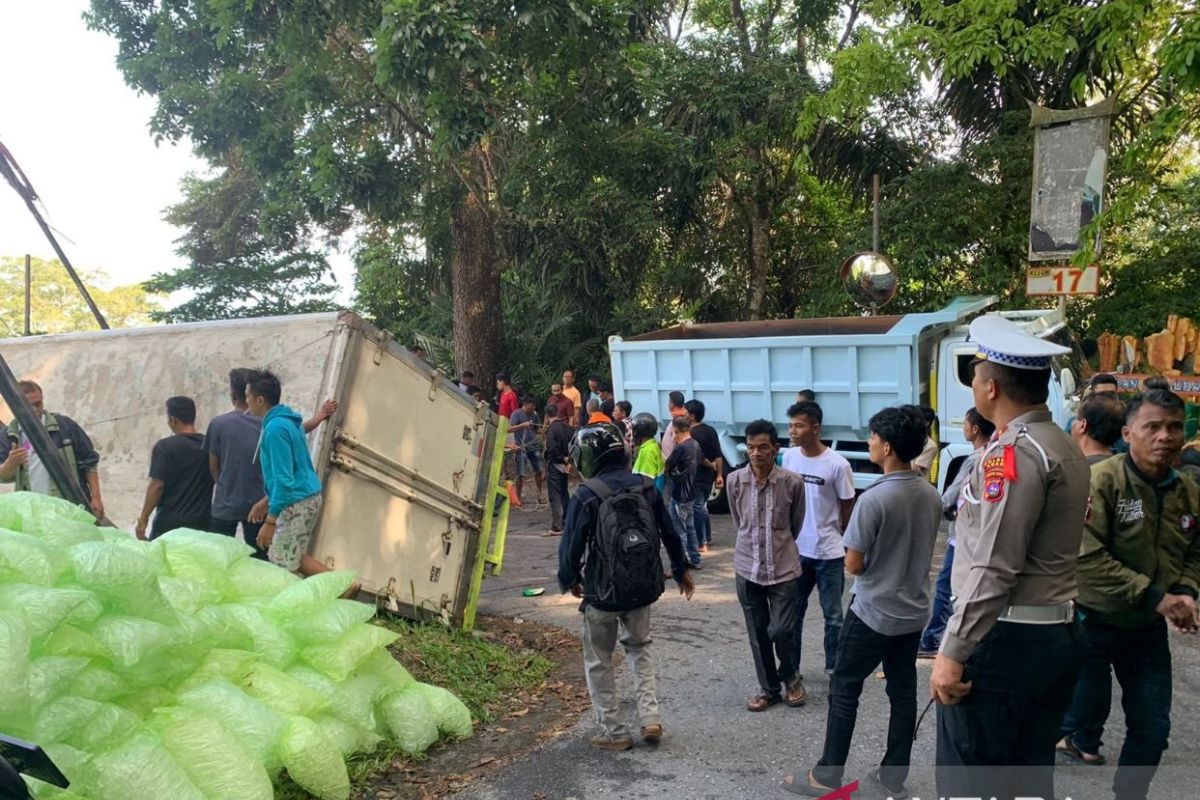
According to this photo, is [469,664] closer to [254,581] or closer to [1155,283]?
[254,581]

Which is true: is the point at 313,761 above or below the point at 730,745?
above

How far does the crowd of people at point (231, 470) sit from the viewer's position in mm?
5059

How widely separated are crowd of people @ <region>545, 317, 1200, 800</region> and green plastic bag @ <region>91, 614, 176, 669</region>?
1.74 meters

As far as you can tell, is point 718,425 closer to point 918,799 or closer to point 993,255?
point 993,255

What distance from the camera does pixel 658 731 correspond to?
4422mm

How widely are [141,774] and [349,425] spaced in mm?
Result: 2731

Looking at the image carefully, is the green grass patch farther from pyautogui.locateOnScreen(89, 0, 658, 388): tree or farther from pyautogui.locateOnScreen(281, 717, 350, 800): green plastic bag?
pyautogui.locateOnScreen(89, 0, 658, 388): tree

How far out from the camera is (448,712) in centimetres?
452

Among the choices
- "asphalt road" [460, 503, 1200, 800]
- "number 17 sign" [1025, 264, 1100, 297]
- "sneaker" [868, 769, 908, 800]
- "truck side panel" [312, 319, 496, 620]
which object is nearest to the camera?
"sneaker" [868, 769, 908, 800]

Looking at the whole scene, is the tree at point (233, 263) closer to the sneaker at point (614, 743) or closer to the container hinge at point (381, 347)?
the container hinge at point (381, 347)

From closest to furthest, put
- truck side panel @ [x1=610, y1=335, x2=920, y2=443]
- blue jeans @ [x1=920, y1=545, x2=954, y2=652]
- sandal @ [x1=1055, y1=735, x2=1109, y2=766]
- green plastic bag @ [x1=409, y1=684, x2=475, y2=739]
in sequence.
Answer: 1. sandal @ [x1=1055, y1=735, x2=1109, y2=766]
2. green plastic bag @ [x1=409, y1=684, x2=475, y2=739]
3. blue jeans @ [x1=920, y1=545, x2=954, y2=652]
4. truck side panel @ [x1=610, y1=335, x2=920, y2=443]

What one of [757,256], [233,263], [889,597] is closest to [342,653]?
[889,597]

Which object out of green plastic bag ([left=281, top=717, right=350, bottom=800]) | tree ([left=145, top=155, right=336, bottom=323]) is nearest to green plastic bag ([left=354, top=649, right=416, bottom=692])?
green plastic bag ([left=281, top=717, right=350, bottom=800])

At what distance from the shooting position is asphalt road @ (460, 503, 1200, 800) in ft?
13.0
